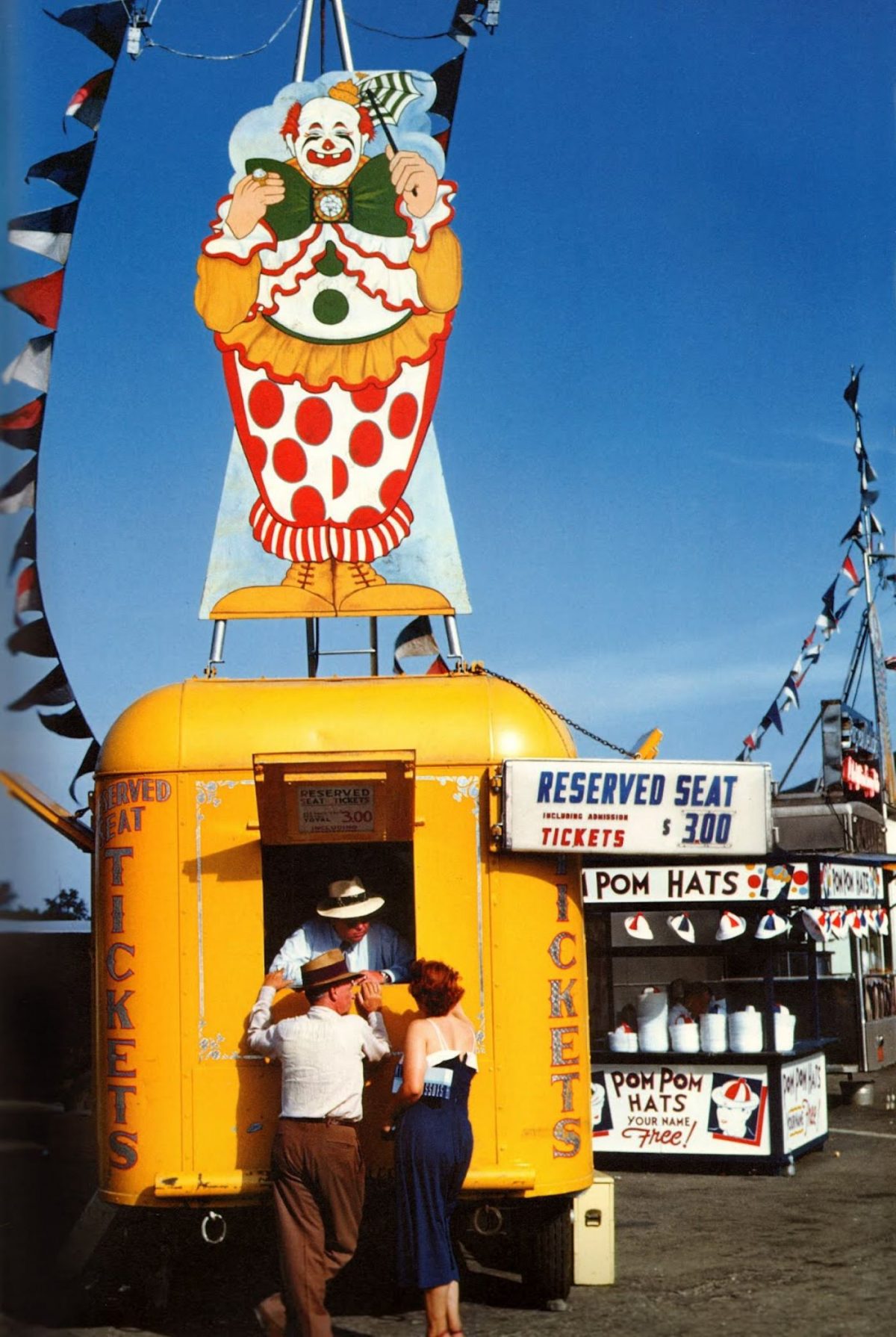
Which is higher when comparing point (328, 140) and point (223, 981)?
point (328, 140)

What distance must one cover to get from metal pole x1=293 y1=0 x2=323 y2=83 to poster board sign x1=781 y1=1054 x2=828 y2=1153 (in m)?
7.80

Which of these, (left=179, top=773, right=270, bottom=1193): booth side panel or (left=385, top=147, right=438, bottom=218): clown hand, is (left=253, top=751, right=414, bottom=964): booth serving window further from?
(left=385, top=147, right=438, bottom=218): clown hand

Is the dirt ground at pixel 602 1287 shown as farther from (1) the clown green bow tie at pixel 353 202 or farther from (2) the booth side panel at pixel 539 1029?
(1) the clown green bow tie at pixel 353 202

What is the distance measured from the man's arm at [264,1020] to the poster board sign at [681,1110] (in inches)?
226

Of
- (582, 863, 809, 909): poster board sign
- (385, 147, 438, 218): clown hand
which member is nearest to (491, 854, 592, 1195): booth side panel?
(385, 147, 438, 218): clown hand

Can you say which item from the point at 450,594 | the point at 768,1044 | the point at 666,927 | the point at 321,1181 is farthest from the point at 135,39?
the point at 666,927

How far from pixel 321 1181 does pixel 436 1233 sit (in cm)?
51

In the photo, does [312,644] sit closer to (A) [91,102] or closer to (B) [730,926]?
(A) [91,102]

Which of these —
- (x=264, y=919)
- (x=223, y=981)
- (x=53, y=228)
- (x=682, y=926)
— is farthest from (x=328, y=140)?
(x=682, y=926)

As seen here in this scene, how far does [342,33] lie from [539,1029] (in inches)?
263

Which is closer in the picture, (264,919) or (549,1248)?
(264,919)

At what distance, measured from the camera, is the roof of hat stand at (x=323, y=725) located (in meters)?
7.24

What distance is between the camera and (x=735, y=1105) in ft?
39.6

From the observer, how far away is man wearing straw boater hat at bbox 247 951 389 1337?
20.9 ft
